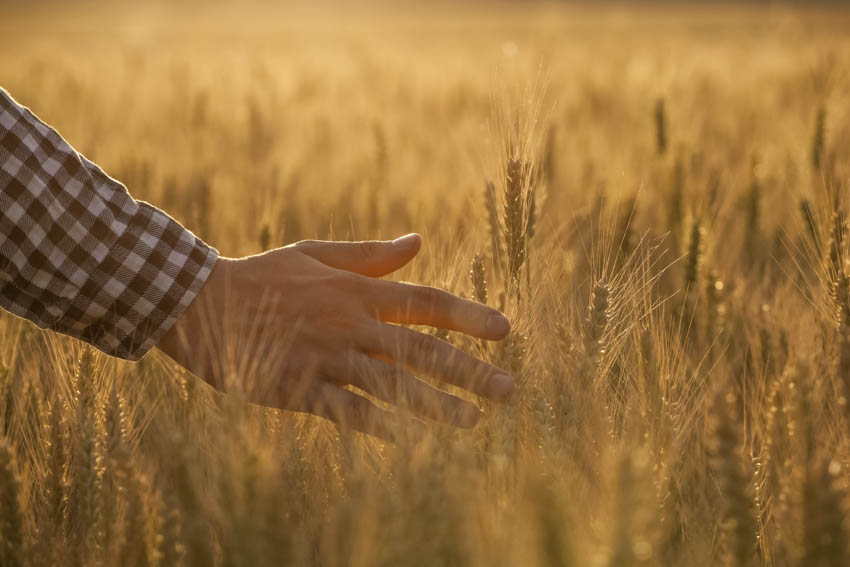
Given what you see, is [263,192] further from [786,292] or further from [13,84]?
[13,84]

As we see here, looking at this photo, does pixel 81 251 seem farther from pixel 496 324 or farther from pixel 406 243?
pixel 496 324

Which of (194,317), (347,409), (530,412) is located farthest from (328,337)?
(530,412)

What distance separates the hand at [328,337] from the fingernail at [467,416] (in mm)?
19

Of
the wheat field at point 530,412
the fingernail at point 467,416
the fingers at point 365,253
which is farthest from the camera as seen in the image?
the fingers at point 365,253

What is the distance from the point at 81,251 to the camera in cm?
133

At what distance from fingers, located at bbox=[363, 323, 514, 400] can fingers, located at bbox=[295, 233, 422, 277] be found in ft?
0.61

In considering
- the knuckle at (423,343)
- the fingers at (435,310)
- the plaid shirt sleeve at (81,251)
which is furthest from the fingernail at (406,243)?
the plaid shirt sleeve at (81,251)

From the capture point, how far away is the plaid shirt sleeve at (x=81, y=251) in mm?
1303

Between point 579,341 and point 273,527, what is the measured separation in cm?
71

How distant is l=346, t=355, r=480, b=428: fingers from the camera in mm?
1182

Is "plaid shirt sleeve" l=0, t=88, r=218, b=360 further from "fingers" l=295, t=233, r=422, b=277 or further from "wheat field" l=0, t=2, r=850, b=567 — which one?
"fingers" l=295, t=233, r=422, b=277

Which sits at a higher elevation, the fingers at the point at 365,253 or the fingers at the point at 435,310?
the fingers at the point at 365,253

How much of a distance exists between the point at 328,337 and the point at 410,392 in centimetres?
18

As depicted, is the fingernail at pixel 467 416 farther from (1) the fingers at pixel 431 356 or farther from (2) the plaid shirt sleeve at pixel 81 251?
(2) the plaid shirt sleeve at pixel 81 251
